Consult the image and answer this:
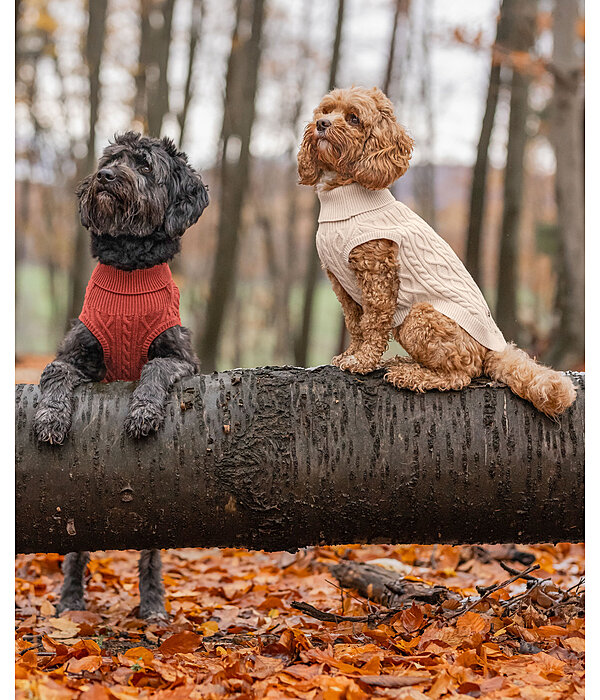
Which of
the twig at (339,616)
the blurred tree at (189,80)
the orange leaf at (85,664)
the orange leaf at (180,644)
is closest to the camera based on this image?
the orange leaf at (85,664)

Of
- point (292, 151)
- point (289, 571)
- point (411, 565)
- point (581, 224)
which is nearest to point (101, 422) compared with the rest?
point (289, 571)

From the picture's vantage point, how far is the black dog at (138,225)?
11.0ft

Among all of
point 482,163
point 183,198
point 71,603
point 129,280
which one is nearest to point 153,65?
point 482,163

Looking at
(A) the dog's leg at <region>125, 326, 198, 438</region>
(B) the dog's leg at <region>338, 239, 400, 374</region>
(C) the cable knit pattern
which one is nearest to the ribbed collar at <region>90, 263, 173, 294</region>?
(C) the cable knit pattern

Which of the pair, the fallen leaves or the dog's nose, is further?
the dog's nose

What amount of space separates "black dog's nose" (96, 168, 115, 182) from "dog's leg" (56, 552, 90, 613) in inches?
87.3

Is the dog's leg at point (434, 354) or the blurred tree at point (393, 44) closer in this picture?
the dog's leg at point (434, 354)

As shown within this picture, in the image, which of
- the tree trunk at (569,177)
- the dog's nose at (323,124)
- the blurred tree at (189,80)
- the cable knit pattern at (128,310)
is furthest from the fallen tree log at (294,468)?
the blurred tree at (189,80)

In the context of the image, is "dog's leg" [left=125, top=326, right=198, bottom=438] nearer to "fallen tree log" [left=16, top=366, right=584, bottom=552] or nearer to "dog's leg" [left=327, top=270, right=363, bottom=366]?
"fallen tree log" [left=16, top=366, right=584, bottom=552]

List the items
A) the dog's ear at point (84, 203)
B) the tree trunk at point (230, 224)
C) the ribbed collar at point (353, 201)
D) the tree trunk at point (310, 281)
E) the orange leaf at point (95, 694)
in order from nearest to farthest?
the orange leaf at point (95, 694) < the ribbed collar at point (353, 201) < the dog's ear at point (84, 203) < the tree trunk at point (230, 224) < the tree trunk at point (310, 281)

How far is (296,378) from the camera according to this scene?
323 centimetres

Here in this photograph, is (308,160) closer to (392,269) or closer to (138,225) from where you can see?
(392,269)

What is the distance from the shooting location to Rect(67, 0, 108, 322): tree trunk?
10766 mm

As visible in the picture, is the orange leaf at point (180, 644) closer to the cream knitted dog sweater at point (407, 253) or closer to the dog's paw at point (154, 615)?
the dog's paw at point (154, 615)
